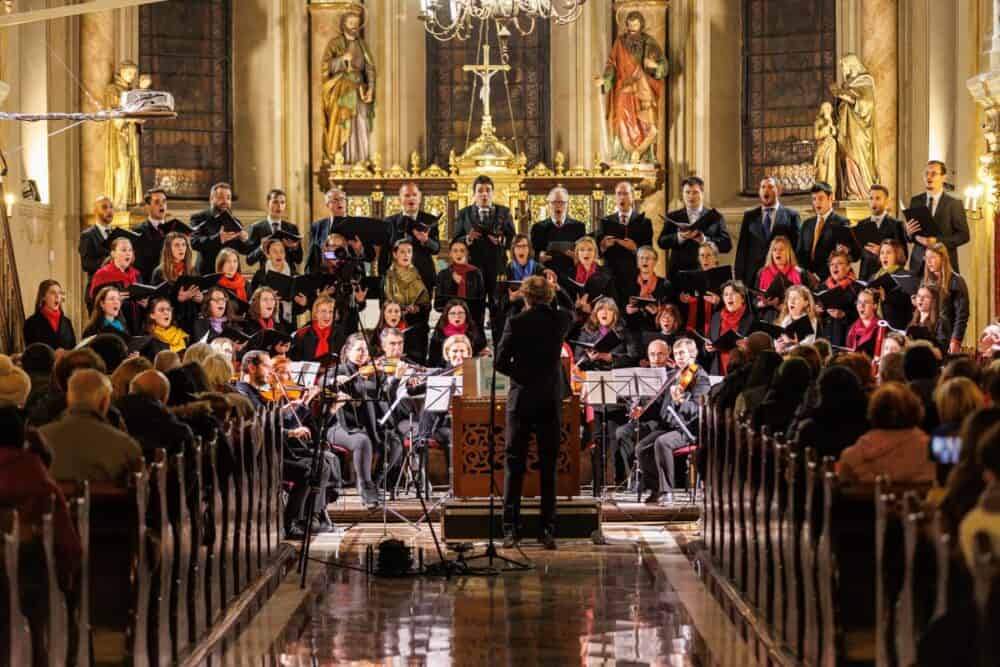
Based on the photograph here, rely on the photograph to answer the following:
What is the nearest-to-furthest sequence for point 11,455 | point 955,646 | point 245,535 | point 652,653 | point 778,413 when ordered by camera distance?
point 955,646 < point 11,455 < point 652,653 < point 778,413 < point 245,535

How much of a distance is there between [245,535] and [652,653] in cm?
212

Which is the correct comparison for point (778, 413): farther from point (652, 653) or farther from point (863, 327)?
point (863, 327)

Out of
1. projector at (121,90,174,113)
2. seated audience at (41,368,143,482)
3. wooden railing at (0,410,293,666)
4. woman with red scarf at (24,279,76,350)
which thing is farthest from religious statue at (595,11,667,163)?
seated audience at (41,368,143,482)

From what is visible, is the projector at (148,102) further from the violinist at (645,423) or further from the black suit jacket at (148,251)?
the violinist at (645,423)

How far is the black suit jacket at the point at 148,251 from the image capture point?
1309cm

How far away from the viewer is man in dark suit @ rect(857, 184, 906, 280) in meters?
12.5

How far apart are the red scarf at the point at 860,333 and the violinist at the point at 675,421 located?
108 cm

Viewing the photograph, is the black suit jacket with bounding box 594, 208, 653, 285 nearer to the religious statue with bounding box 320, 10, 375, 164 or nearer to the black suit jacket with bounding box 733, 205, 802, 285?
the black suit jacket with bounding box 733, 205, 802, 285

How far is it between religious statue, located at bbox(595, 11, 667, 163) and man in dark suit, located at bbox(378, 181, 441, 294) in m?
4.22

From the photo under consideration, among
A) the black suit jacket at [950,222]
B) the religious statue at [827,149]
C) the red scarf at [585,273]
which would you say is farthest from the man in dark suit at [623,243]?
the religious statue at [827,149]

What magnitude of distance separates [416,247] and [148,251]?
2.01 meters

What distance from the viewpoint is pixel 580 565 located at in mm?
8984

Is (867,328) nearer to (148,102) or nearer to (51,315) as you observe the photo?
(148,102)

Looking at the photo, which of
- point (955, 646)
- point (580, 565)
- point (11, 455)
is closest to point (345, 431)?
point (580, 565)
